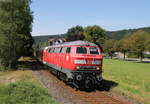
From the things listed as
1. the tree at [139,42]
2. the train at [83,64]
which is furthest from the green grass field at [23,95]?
the tree at [139,42]

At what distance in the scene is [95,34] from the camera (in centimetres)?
8812

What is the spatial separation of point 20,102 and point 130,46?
49.9 meters

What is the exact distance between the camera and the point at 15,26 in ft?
91.0

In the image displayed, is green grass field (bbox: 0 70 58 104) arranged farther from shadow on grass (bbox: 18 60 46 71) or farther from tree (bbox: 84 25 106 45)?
tree (bbox: 84 25 106 45)

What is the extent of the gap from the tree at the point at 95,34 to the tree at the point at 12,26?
5926 cm

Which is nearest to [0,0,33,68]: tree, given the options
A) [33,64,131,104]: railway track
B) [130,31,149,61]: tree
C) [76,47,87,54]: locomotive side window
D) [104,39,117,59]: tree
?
[76,47,87,54]: locomotive side window

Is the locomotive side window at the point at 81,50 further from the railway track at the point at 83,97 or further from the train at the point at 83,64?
the railway track at the point at 83,97

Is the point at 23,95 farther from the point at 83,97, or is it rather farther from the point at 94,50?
the point at 94,50

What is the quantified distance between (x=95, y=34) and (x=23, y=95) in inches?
3117

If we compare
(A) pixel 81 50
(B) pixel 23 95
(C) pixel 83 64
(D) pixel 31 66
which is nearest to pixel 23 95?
(B) pixel 23 95

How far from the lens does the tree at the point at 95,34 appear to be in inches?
3472

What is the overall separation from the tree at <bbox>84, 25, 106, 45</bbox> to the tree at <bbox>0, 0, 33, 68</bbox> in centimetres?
5926

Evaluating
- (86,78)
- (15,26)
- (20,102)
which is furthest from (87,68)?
(15,26)

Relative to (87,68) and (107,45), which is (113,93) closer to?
(87,68)
